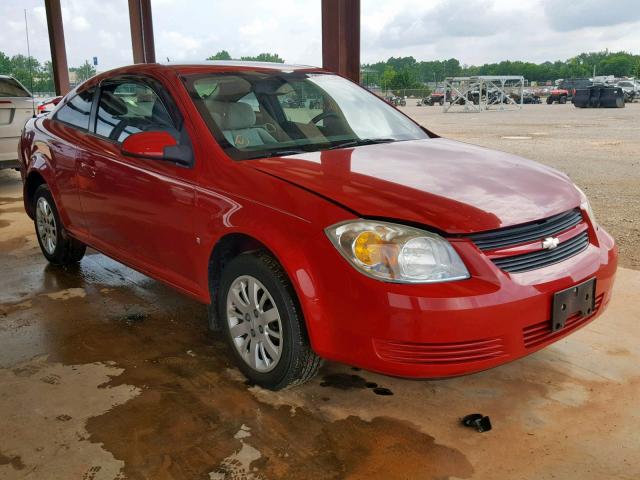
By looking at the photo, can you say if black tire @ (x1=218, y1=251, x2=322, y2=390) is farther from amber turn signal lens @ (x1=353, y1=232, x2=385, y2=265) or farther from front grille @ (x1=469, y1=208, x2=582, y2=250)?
front grille @ (x1=469, y1=208, x2=582, y2=250)

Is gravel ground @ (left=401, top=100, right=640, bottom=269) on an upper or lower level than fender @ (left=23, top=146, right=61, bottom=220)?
lower

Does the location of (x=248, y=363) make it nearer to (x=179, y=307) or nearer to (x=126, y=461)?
(x=126, y=461)

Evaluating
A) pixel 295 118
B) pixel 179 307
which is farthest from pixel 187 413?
pixel 295 118

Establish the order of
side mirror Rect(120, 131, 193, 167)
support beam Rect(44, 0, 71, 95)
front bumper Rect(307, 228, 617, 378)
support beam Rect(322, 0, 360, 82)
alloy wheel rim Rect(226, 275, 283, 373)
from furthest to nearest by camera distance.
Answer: support beam Rect(44, 0, 71, 95), support beam Rect(322, 0, 360, 82), side mirror Rect(120, 131, 193, 167), alloy wheel rim Rect(226, 275, 283, 373), front bumper Rect(307, 228, 617, 378)

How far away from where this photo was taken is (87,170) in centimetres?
395

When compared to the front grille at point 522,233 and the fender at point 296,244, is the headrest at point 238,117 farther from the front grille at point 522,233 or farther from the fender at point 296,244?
the front grille at point 522,233

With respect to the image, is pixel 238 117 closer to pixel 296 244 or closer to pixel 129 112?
pixel 129 112

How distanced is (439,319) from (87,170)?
2.65 meters

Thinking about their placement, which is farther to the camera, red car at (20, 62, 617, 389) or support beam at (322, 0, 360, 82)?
support beam at (322, 0, 360, 82)

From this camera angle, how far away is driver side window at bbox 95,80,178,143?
339 centimetres

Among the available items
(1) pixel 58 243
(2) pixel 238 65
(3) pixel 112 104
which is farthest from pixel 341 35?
(1) pixel 58 243

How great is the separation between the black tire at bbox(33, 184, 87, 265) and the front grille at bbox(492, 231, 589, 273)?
3366 millimetres

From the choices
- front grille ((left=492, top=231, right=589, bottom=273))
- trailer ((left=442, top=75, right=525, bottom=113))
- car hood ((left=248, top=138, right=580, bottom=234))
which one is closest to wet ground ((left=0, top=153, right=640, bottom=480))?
front grille ((left=492, top=231, right=589, bottom=273))

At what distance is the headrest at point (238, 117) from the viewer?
126 inches
